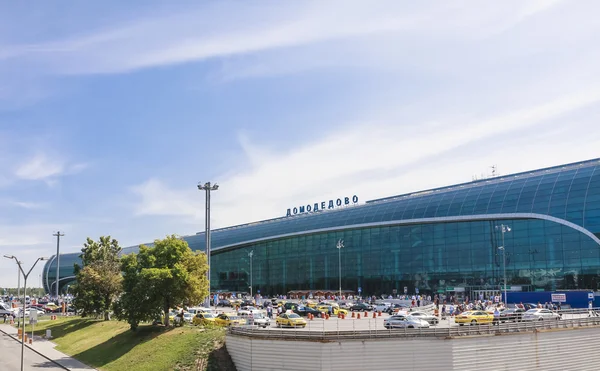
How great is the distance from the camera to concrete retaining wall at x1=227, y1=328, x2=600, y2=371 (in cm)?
3812

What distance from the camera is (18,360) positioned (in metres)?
57.6

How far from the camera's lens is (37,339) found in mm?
75875

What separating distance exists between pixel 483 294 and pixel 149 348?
59000mm

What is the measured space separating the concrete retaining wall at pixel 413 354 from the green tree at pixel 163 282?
14.6 meters

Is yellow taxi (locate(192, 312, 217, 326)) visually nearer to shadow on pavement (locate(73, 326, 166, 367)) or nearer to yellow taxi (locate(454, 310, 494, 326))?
shadow on pavement (locate(73, 326, 166, 367))

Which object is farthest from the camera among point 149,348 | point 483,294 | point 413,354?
point 483,294

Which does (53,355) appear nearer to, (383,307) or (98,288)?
(98,288)

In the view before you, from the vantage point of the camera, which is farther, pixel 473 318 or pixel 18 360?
pixel 18 360

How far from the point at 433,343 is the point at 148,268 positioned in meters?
30.7

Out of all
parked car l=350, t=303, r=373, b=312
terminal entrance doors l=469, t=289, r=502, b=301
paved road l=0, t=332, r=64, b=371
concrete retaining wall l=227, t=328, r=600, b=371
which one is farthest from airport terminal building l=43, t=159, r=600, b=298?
paved road l=0, t=332, r=64, b=371

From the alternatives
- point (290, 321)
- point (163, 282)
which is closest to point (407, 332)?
point (290, 321)

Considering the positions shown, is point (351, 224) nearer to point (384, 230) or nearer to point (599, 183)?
point (384, 230)

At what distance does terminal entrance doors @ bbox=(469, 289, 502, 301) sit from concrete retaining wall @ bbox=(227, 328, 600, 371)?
158 feet

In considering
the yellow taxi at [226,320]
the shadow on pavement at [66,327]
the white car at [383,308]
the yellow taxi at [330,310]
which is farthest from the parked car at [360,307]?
the shadow on pavement at [66,327]
